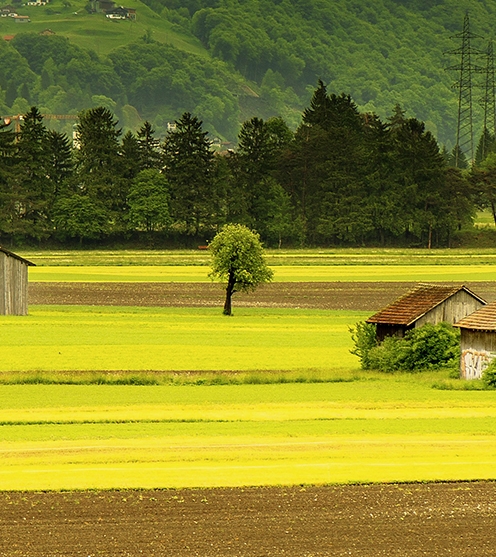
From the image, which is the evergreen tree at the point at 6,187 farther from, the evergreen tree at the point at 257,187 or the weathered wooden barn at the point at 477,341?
the weathered wooden barn at the point at 477,341

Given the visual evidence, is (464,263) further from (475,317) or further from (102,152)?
(475,317)

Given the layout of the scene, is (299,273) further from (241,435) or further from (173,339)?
(241,435)

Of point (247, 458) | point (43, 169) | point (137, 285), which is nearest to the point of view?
point (247, 458)

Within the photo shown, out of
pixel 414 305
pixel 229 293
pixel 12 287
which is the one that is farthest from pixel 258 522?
pixel 229 293

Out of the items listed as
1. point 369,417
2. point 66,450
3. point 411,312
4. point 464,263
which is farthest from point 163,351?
point 464,263

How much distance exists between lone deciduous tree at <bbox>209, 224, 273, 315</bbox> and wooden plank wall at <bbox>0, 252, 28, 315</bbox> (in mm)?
10068

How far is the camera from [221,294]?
79.6 m

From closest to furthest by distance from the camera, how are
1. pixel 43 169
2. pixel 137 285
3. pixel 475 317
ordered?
pixel 475 317, pixel 137 285, pixel 43 169

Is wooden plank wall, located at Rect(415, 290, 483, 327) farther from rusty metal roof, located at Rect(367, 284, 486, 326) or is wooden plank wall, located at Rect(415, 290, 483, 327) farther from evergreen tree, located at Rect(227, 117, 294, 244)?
evergreen tree, located at Rect(227, 117, 294, 244)

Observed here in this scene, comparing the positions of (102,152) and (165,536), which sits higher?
(102,152)

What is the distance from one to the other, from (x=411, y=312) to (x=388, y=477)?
20.1m

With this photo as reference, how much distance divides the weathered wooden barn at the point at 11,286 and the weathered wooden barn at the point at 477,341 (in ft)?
93.7

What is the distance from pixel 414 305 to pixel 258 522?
2511 cm

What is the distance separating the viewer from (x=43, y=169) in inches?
5002
